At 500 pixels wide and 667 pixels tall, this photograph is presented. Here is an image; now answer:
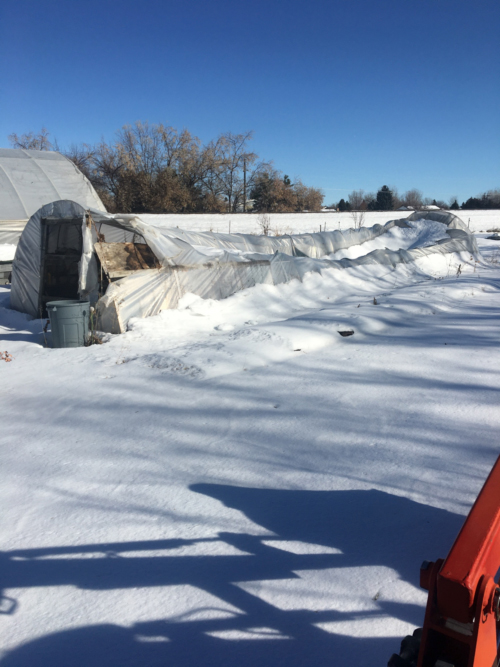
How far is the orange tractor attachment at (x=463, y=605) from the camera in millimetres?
1206

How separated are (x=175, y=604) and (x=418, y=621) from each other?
1.14 meters

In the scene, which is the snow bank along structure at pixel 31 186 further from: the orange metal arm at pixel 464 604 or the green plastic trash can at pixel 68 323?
the orange metal arm at pixel 464 604

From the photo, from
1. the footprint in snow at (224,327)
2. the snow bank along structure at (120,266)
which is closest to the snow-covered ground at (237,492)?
the footprint in snow at (224,327)

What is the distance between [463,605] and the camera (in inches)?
47.6

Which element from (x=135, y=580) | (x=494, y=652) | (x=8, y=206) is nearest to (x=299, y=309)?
(x=135, y=580)

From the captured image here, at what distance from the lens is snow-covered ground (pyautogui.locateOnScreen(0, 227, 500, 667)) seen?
2.12m

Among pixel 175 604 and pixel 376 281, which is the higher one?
pixel 376 281

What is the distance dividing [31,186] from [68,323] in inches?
733

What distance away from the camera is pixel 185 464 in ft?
11.9

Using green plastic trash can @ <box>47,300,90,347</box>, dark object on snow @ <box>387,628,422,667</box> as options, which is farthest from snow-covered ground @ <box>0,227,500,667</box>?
dark object on snow @ <box>387,628,422,667</box>

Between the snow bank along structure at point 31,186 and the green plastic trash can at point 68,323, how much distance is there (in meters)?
15.1

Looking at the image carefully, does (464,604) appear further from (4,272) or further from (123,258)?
(4,272)

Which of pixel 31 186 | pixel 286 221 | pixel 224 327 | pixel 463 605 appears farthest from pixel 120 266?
pixel 286 221

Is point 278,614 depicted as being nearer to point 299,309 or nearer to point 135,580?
point 135,580
